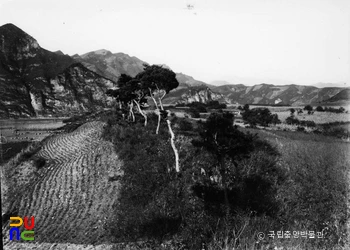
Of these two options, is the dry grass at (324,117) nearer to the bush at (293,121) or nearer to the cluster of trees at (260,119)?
the bush at (293,121)

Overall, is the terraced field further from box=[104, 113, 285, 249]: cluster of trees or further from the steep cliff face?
the steep cliff face

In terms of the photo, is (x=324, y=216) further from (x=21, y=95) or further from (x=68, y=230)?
(x=21, y=95)

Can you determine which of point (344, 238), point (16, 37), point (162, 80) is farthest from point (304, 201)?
point (16, 37)

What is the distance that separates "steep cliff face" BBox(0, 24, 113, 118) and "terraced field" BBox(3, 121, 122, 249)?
4260 inches

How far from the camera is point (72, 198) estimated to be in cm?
1330

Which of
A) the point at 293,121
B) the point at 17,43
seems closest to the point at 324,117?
the point at 293,121

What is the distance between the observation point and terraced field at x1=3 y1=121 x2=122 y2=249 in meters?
10.1

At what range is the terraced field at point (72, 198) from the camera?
33.0ft

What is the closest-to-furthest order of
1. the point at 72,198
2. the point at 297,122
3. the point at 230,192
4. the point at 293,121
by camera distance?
the point at 230,192, the point at 72,198, the point at 297,122, the point at 293,121

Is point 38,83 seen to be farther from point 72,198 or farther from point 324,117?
point 72,198

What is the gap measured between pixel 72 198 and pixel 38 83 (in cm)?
14919

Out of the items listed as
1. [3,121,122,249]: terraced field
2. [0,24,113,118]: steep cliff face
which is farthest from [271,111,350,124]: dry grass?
[0,24,113,118]: steep cliff face

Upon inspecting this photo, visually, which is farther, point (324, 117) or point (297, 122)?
point (324, 117)

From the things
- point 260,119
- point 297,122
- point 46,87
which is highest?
point 46,87
